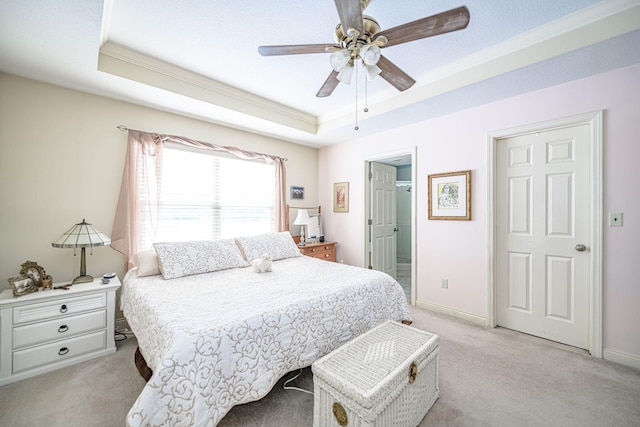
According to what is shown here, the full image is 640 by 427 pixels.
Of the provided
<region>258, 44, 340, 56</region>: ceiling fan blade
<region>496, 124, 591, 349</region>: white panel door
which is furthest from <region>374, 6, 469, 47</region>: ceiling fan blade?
<region>496, 124, 591, 349</region>: white panel door

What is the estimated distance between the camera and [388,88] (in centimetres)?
297

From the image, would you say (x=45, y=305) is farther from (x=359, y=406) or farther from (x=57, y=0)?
(x=359, y=406)

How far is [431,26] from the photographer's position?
4.74ft

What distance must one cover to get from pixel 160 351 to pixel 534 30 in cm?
342

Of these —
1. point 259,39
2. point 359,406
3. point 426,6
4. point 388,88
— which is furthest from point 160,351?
point 388,88

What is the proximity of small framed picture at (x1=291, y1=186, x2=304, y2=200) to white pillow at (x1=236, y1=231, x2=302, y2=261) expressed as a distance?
3.46ft

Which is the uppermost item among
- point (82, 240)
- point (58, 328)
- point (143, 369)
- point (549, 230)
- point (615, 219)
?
point (615, 219)

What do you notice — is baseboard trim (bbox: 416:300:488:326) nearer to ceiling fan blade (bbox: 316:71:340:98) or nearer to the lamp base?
ceiling fan blade (bbox: 316:71:340:98)

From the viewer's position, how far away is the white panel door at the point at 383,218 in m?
4.27

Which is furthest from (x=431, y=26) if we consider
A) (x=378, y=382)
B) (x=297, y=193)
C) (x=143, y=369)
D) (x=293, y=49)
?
(x=297, y=193)

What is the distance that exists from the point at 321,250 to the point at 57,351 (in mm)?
3073

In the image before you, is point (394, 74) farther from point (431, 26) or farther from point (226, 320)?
point (226, 320)

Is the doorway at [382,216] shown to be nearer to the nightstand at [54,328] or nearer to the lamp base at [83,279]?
the nightstand at [54,328]

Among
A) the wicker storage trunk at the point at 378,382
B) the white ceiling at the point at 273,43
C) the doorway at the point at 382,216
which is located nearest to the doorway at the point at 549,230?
the white ceiling at the point at 273,43
